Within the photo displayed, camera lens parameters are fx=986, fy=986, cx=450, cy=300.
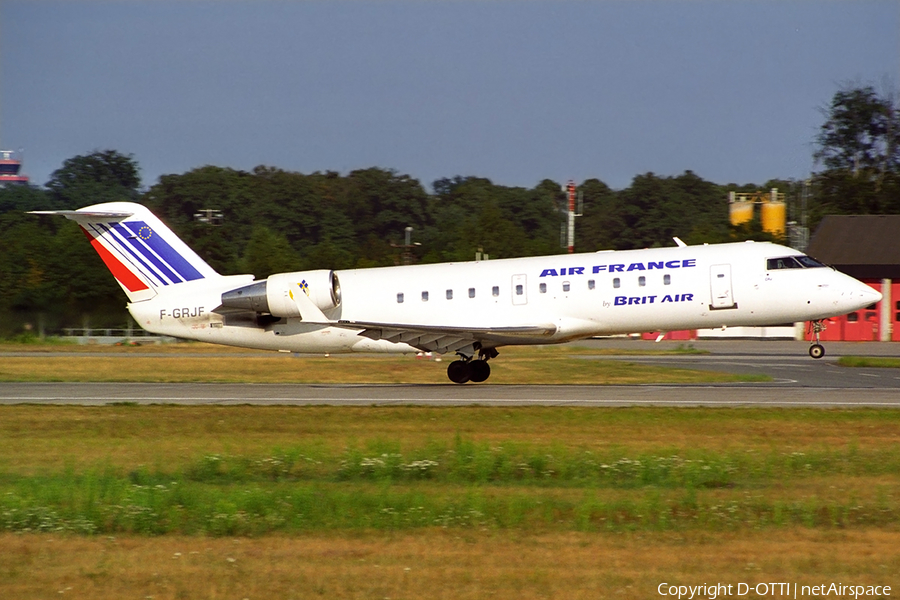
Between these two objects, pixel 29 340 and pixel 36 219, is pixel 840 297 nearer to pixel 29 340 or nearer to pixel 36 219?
pixel 29 340

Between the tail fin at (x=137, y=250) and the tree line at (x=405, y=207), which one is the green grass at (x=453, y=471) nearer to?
the tail fin at (x=137, y=250)

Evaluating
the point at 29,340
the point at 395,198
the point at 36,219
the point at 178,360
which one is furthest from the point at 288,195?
the point at 178,360

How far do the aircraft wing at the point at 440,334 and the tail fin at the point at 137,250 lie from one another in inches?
205

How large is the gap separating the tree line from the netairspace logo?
48.3 metres

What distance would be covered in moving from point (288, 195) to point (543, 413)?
84.2 metres

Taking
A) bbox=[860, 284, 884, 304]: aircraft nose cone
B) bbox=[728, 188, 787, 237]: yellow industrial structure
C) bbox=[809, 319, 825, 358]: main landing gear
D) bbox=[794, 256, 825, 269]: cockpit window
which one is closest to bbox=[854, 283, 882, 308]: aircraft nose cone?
bbox=[860, 284, 884, 304]: aircraft nose cone

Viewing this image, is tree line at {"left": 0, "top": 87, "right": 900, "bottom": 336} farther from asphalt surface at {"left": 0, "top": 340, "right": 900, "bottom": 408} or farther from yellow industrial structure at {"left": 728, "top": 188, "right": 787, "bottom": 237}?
asphalt surface at {"left": 0, "top": 340, "right": 900, "bottom": 408}

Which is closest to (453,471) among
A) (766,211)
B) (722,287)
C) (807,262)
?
(722,287)

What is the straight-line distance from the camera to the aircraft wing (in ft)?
74.8

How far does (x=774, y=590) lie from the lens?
307 inches

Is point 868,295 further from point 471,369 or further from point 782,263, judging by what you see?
point 471,369

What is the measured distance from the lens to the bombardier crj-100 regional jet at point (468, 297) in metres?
22.5

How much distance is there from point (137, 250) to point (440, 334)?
8.21 m

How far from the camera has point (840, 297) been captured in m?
22.2
